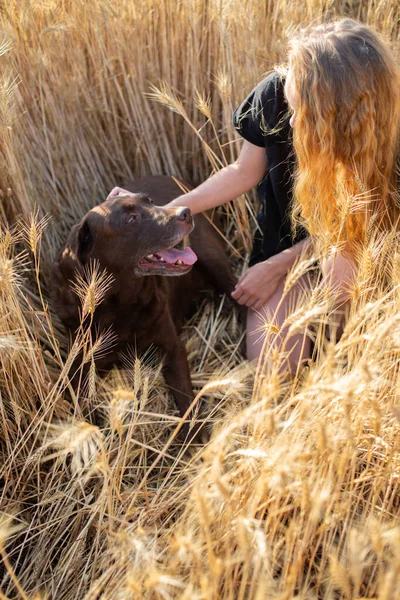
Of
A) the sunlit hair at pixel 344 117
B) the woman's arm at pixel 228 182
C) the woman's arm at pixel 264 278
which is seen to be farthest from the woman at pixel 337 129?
the woman's arm at pixel 264 278

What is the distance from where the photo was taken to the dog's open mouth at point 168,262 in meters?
2.88

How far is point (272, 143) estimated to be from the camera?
3.06 m

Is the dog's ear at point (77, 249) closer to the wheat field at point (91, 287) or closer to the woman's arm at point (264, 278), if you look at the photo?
the wheat field at point (91, 287)

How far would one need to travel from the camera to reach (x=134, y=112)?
3834mm

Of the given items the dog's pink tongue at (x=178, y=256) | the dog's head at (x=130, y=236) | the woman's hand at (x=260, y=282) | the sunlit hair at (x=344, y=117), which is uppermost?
the sunlit hair at (x=344, y=117)

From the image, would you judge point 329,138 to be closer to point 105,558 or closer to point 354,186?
point 354,186

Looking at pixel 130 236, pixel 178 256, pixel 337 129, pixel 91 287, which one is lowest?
pixel 178 256

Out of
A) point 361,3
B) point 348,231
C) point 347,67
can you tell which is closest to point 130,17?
point 361,3

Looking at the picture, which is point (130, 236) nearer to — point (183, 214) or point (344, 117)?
point (183, 214)

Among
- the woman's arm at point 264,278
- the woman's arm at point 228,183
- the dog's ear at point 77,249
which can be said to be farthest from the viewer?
the woman's arm at point 264,278

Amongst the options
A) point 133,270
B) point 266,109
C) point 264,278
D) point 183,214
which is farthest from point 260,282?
point 266,109

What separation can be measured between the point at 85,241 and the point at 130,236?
0.71 feet

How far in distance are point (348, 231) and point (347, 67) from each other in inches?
26.7

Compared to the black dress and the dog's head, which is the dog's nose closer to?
the dog's head
